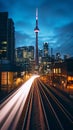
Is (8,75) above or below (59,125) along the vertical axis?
above

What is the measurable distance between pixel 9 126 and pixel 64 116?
28.2ft

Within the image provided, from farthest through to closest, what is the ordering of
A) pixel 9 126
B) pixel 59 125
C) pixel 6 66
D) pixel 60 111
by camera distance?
pixel 6 66, pixel 60 111, pixel 59 125, pixel 9 126

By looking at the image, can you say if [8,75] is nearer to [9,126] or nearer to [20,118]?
[20,118]

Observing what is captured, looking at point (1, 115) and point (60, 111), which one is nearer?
point (1, 115)

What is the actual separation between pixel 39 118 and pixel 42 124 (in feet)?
11.6

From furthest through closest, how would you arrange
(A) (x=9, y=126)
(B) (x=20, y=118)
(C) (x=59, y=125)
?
(B) (x=20, y=118)
(C) (x=59, y=125)
(A) (x=9, y=126)

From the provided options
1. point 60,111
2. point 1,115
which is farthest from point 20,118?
point 60,111

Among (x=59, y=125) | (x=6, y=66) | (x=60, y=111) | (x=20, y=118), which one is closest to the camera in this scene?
(x=59, y=125)

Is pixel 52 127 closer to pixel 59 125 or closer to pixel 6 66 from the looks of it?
pixel 59 125

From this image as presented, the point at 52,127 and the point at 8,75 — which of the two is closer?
the point at 52,127

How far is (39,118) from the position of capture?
28719 mm

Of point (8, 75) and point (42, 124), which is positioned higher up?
point (8, 75)

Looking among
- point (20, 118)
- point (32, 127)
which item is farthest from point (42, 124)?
point (20, 118)

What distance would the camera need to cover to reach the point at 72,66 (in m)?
72.2
